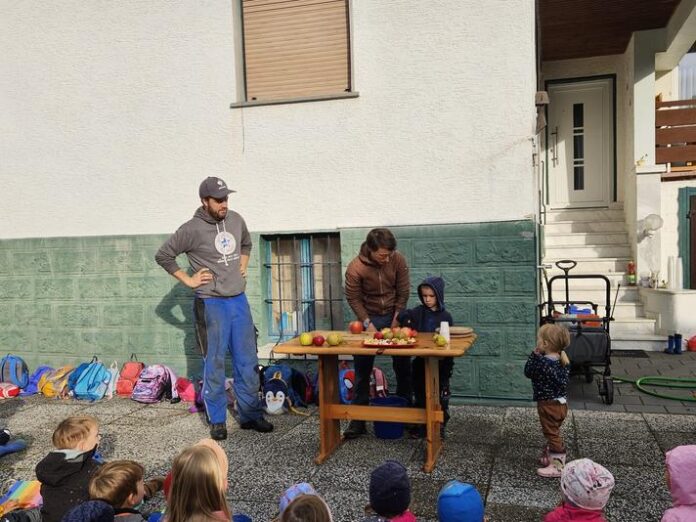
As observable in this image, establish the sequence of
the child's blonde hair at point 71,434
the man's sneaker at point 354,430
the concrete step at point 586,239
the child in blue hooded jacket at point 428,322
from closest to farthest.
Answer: the child's blonde hair at point 71,434
the child in blue hooded jacket at point 428,322
the man's sneaker at point 354,430
the concrete step at point 586,239

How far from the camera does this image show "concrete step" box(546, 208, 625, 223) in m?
11.1

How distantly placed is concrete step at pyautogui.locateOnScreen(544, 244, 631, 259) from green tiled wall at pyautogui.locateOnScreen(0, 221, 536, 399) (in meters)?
4.58

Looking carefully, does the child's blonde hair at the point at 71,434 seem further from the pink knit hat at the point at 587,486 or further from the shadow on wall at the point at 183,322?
the shadow on wall at the point at 183,322

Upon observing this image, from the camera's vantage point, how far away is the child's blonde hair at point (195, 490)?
8.79 ft

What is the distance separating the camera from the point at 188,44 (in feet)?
23.4

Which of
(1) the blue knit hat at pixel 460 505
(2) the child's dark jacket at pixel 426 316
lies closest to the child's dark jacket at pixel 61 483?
(1) the blue knit hat at pixel 460 505

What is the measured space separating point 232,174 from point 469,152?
2.60 metres

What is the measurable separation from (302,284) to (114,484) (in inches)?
171

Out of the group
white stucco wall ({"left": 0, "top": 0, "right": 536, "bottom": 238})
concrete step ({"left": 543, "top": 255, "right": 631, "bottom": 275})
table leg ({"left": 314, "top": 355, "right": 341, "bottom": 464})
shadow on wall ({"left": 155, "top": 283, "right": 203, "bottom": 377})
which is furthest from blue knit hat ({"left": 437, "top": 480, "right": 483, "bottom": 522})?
concrete step ({"left": 543, "top": 255, "right": 631, "bottom": 275})

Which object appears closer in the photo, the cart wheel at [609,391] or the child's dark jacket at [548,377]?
the child's dark jacket at [548,377]

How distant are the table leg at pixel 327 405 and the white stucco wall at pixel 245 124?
2036 millimetres

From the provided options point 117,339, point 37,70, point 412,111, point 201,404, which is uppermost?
point 37,70

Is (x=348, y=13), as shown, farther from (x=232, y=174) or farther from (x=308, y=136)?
(x=232, y=174)

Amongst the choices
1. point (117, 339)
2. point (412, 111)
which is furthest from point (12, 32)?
point (412, 111)
